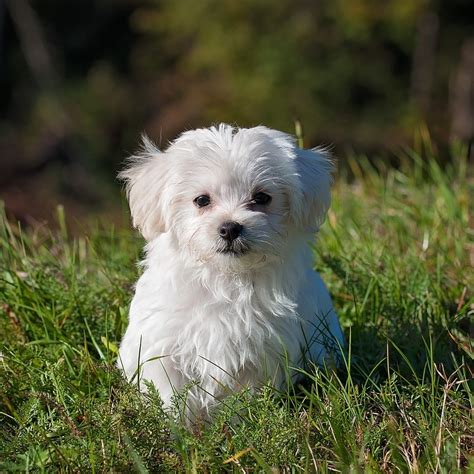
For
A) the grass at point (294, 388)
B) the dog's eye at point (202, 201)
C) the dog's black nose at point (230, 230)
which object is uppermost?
the dog's eye at point (202, 201)

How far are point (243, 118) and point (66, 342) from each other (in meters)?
15.3

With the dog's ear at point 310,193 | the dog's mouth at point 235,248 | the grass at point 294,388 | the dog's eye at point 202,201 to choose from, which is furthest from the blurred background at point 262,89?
the dog's mouth at point 235,248

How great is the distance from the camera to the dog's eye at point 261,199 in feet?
12.7

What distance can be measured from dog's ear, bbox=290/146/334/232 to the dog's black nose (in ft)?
1.09

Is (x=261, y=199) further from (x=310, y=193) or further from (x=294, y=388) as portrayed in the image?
(x=294, y=388)

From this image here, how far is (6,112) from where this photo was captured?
2205cm

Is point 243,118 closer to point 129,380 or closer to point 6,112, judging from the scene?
point 6,112

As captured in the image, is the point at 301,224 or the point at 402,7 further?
the point at 402,7

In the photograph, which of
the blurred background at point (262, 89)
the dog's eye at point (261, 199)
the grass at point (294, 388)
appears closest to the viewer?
the grass at point (294, 388)

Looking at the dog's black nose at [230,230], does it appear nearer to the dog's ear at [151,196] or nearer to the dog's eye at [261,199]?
the dog's eye at [261,199]

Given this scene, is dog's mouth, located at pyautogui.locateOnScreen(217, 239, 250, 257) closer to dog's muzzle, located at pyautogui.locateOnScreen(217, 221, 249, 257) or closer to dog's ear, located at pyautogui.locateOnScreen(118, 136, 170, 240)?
dog's muzzle, located at pyautogui.locateOnScreen(217, 221, 249, 257)

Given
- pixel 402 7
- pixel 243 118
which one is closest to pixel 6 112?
pixel 243 118

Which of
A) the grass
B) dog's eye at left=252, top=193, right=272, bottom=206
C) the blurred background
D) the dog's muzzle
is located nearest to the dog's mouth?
the dog's muzzle

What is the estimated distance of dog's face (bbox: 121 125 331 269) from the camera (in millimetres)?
3729
